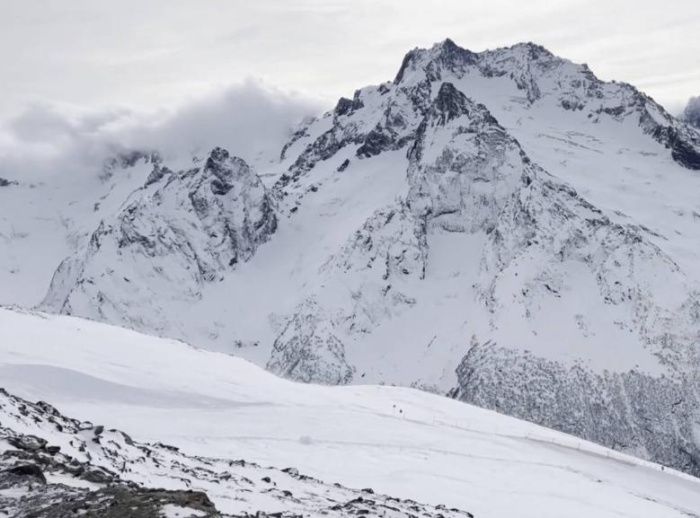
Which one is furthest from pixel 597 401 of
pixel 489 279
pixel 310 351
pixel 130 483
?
pixel 130 483

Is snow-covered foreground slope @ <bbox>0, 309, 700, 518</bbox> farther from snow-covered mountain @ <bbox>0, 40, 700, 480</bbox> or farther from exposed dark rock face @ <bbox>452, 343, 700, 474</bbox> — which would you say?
snow-covered mountain @ <bbox>0, 40, 700, 480</bbox>

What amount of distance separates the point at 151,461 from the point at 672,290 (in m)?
115

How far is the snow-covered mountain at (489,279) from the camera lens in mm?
114938

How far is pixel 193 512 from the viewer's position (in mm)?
13383

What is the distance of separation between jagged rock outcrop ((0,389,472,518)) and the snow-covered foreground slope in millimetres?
540

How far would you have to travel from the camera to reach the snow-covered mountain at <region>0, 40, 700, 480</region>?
11494 centimetres

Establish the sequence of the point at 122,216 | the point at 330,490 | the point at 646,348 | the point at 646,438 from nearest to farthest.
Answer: the point at 330,490
the point at 646,438
the point at 646,348
the point at 122,216

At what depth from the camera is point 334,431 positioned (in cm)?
3459

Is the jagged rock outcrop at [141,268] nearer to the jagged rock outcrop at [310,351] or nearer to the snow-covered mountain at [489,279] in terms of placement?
the snow-covered mountain at [489,279]

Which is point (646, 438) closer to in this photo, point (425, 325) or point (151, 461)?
point (425, 325)

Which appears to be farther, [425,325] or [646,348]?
[425,325]

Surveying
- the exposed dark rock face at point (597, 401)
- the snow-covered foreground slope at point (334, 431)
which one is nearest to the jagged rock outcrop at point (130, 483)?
the snow-covered foreground slope at point (334, 431)

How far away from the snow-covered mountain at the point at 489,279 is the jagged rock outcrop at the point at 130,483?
96357 millimetres

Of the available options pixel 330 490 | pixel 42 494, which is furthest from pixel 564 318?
pixel 42 494
